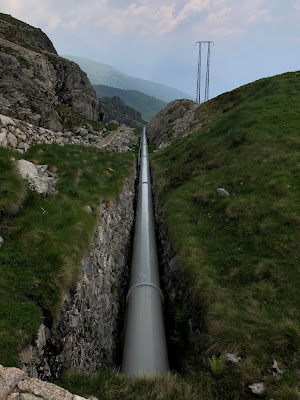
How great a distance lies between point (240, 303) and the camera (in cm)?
1126

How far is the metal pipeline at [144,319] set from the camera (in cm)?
1049

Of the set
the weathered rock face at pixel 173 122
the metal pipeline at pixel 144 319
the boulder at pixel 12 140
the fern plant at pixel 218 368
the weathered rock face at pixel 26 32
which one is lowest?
the metal pipeline at pixel 144 319

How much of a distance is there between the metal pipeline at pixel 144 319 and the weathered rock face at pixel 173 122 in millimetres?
45854

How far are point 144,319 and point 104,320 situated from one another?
8.44ft

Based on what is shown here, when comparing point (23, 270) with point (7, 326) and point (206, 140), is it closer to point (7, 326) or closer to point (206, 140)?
point (7, 326)

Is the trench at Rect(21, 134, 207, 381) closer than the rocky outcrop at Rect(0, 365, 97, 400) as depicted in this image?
No

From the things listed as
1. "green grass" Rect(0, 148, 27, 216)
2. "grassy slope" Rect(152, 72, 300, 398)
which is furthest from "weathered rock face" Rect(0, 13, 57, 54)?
"green grass" Rect(0, 148, 27, 216)

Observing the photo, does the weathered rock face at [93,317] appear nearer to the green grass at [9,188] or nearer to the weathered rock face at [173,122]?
the green grass at [9,188]

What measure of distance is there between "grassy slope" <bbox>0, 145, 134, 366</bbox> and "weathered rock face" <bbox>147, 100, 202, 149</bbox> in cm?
4502

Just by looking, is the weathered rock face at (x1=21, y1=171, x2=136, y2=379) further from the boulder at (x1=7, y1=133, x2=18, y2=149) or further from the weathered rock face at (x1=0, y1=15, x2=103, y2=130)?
the weathered rock face at (x1=0, y1=15, x2=103, y2=130)

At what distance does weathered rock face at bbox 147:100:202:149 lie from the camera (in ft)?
208

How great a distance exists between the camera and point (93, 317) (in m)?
12.0

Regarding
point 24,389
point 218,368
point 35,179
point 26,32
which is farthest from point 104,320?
point 26,32

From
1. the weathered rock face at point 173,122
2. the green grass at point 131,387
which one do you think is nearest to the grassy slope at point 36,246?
the green grass at point 131,387
